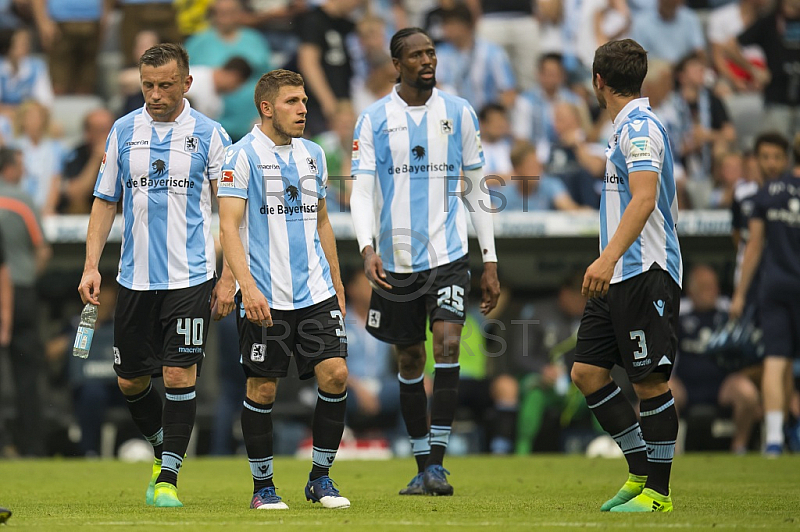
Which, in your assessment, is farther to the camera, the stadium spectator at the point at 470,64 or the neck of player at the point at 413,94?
the stadium spectator at the point at 470,64

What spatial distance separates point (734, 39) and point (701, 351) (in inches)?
175

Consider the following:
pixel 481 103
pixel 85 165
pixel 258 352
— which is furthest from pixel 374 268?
pixel 481 103

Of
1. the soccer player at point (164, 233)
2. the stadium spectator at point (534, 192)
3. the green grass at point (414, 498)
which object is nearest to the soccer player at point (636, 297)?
the green grass at point (414, 498)

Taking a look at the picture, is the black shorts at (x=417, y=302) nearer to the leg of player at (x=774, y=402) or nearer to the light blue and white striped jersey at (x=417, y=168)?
the light blue and white striped jersey at (x=417, y=168)

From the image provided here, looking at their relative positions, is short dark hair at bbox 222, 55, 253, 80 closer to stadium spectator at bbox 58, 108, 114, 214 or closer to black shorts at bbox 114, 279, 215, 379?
stadium spectator at bbox 58, 108, 114, 214

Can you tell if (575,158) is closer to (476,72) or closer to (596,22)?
(476,72)

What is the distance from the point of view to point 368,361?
11977 mm

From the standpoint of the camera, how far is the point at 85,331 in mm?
6215

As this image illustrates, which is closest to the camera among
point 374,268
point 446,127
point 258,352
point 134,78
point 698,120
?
point 258,352

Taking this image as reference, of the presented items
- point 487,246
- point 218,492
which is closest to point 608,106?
point 487,246

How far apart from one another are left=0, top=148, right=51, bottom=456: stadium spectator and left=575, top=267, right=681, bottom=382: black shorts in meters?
6.85

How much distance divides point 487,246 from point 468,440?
5126 mm

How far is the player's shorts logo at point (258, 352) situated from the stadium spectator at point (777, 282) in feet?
19.5

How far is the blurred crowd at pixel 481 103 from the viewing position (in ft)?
38.9
